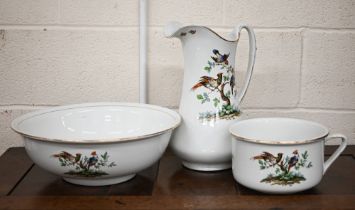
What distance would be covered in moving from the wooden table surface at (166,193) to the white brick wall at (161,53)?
212mm

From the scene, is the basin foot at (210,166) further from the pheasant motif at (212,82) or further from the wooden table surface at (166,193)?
the pheasant motif at (212,82)

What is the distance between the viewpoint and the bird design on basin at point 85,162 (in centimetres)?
76

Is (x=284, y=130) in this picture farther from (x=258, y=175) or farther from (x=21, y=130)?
(x=21, y=130)

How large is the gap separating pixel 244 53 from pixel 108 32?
0.31 meters

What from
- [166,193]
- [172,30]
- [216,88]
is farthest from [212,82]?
[166,193]

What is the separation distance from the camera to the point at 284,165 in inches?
29.5

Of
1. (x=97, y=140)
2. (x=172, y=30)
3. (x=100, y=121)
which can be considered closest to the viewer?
(x=97, y=140)

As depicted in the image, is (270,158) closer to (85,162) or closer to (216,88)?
(216,88)

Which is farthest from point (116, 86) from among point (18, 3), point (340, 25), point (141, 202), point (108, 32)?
point (340, 25)

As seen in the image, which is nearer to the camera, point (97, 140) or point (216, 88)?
point (97, 140)

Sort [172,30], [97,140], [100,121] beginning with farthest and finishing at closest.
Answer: [100,121]
[172,30]
[97,140]

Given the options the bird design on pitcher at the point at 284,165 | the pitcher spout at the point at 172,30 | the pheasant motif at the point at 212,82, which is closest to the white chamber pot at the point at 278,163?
the bird design on pitcher at the point at 284,165

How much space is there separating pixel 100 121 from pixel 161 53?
215mm

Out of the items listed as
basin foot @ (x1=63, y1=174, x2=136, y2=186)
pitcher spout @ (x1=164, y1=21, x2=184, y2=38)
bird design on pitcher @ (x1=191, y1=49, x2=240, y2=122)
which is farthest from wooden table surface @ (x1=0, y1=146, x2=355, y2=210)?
pitcher spout @ (x1=164, y1=21, x2=184, y2=38)
